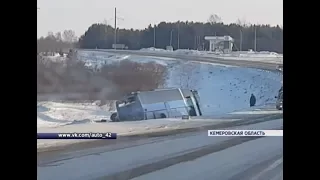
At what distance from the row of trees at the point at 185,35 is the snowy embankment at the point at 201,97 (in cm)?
8

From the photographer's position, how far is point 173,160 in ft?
11.2

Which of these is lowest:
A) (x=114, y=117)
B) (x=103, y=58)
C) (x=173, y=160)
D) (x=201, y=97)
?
(x=173, y=160)

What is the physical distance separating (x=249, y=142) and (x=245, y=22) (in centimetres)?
59

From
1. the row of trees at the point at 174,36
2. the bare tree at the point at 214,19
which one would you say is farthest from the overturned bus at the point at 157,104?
the bare tree at the point at 214,19

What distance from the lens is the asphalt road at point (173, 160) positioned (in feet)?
11.2

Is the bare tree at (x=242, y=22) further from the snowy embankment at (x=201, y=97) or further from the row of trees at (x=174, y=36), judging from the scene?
the snowy embankment at (x=201, y=97)

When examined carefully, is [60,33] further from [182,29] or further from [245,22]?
[245,22]

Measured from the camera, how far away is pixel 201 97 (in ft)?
11.4

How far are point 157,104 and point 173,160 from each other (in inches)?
11.4

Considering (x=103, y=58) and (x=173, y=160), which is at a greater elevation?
(x=103, y=58)

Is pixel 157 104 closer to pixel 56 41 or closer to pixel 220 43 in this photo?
pixel 220 43

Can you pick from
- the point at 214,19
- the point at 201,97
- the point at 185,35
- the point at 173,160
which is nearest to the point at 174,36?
Answer: the point at 185,35
